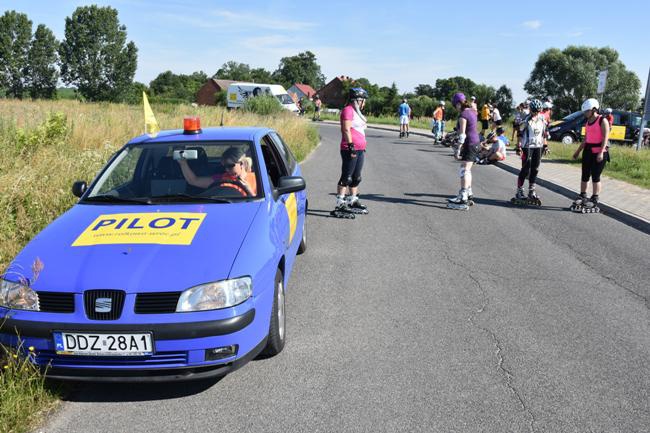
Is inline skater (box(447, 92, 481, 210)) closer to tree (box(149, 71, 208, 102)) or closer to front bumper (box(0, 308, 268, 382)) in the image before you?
front bumper (box(0, 308, 268, 382))

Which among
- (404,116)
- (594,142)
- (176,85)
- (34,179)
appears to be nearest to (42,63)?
(176,85)

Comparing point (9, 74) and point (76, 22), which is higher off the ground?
point (76, 22)

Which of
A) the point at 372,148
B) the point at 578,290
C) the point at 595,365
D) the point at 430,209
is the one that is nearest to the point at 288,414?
the point at 595,365

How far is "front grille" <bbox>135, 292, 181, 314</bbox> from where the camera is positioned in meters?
3.17

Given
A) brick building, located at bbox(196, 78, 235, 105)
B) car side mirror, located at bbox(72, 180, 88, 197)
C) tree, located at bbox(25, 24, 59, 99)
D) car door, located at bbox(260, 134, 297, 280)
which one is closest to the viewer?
car door, located at bbox(260, 134, 297, 280)

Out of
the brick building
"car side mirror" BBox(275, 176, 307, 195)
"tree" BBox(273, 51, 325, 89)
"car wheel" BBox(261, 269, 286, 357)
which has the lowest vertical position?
"car wheel" BBox(261, 269, 286, 357)

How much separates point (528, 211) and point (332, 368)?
717 centimetres

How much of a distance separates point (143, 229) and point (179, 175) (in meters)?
1.04

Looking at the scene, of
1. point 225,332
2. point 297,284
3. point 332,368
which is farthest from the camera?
point 297,284

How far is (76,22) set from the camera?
276ft

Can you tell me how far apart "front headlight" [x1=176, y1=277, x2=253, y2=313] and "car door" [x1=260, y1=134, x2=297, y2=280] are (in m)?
0.79

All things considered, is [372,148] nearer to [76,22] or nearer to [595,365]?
[595,365]

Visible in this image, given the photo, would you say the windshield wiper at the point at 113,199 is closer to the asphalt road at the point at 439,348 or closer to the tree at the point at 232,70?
the asphalt road at the point at 439,348

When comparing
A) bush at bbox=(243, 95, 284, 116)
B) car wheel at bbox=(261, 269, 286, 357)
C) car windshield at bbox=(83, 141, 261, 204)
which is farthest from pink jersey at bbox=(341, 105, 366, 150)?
bush at bbox=(243, 95, 284, 116)
